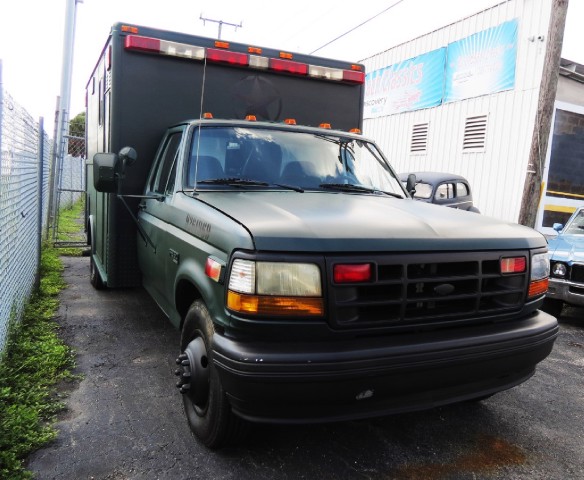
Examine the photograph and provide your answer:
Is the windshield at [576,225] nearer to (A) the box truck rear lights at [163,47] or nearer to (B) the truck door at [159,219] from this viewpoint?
(A) the box truck rear lights at [163,47]

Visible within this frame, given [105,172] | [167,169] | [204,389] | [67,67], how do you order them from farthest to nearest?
[67,67] → [167,169] → [105,172] → [204,389]

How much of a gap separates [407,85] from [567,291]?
10003mm

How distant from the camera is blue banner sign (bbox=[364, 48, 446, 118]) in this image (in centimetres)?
1350

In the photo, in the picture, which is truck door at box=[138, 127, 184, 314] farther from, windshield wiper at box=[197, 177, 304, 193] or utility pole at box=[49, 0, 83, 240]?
utility pole at box=[49, 0, 83, 240]

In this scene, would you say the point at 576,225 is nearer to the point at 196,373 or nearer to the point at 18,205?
the point at 196,373

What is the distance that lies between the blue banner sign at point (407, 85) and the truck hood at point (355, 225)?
11.3 m

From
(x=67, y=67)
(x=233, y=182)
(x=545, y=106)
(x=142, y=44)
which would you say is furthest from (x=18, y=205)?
(x=545, y=106)

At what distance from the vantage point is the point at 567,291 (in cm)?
589

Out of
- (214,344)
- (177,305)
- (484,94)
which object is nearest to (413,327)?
(214,344)

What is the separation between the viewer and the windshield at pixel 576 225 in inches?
276

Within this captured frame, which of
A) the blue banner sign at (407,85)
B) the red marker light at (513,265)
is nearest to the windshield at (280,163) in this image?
the red marker light at (513,265)

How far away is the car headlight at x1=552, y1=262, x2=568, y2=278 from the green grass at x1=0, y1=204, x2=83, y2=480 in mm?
5505

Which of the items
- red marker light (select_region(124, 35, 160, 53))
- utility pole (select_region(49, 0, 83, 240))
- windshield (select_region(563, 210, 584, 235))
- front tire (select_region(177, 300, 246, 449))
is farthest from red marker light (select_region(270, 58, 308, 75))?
utility pole (select_region(49, 0, 83, 240))

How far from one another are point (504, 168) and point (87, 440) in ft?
35.6
